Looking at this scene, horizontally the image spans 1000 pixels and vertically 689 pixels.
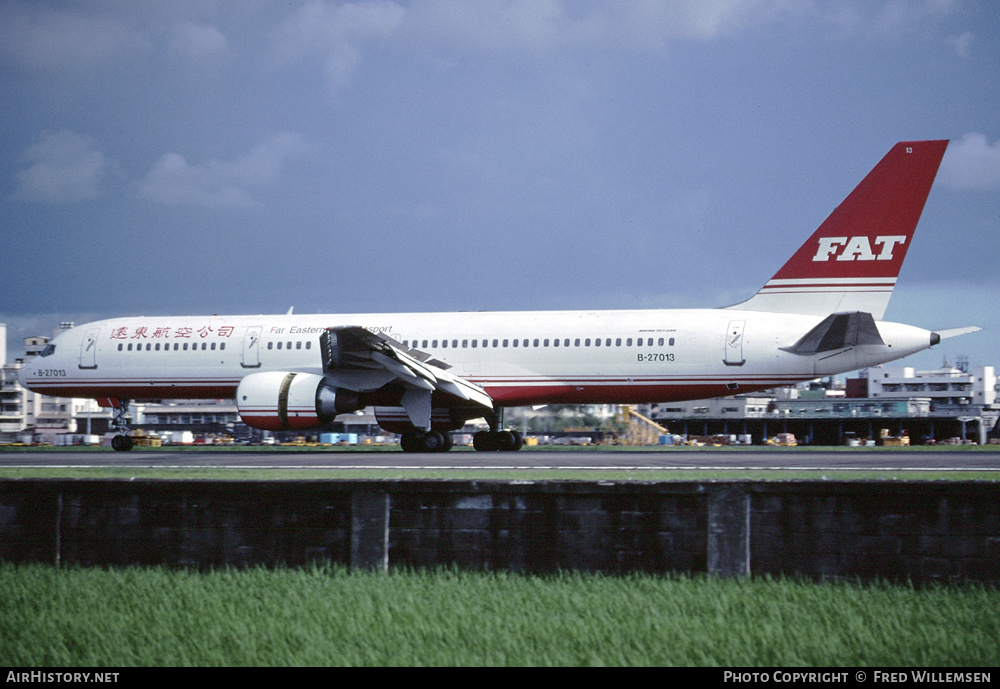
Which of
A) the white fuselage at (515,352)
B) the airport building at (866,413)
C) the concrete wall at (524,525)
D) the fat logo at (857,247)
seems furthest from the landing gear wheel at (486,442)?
the airport building at (866,413)

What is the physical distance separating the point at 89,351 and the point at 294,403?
404 inches

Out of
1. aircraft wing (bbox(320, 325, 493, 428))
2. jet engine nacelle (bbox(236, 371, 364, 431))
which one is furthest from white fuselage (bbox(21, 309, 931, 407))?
jet engine nacelle (bbox(236, 371, 364, 431))

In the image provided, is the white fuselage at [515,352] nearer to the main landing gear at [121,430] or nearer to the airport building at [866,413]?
the main landing gear at [121,430]

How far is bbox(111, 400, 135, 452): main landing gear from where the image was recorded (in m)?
32.7

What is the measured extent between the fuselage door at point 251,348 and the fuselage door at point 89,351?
554cm

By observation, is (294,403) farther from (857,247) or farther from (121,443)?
(857,247)

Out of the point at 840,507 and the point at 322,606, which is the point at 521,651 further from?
the point at 840,507

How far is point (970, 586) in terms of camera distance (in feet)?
32.0

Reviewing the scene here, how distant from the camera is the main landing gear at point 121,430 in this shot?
3272 centimetres

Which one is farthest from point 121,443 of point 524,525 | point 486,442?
point 524,525

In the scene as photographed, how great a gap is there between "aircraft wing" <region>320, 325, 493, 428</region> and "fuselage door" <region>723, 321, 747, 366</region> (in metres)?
7.01

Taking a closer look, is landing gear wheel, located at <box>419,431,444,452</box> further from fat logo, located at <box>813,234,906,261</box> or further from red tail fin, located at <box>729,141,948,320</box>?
fat logo, located at <box>813,234,906,261</box>

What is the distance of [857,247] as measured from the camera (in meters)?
28.4
